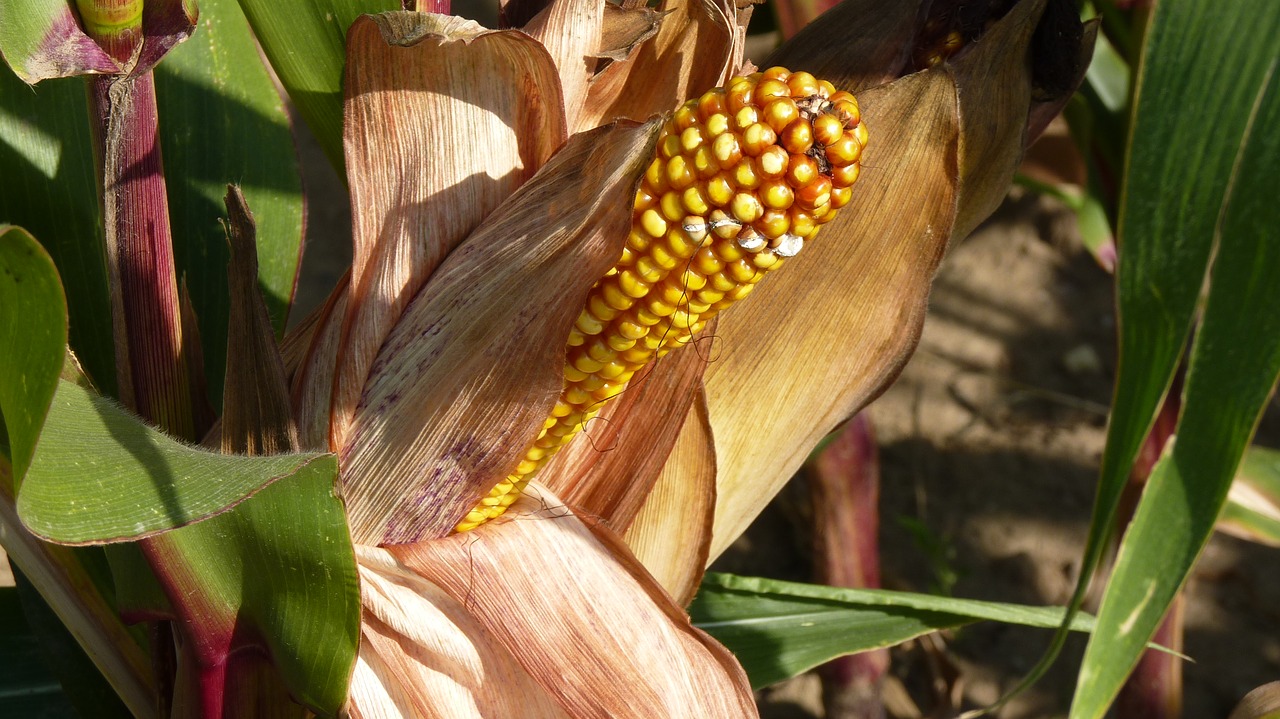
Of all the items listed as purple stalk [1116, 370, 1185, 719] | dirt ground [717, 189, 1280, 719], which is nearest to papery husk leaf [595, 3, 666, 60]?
purple stalk [1116, 370, 1185, 719]

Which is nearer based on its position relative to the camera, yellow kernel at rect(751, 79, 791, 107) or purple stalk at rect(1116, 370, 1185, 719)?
yellow kernel at rect(751, 79, 791, 107)

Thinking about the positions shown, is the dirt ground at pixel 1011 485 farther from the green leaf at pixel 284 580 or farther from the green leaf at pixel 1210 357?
the green leaf at pixel 284 580

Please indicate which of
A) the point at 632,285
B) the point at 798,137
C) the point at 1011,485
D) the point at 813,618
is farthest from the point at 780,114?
the point at 1011,485

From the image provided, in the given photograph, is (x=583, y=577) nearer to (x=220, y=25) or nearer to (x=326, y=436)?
(x=326, y=436)

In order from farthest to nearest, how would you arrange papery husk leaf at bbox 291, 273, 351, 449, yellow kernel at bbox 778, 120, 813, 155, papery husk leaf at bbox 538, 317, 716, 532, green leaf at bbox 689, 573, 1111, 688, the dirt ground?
the dirt ground < green leaf at bbox 689, 573, 1111, 688 < papery husk leaf at bbox 538, 317, 716, 532 < papery husk leaf at bbox 291, 273, 351, 449 < yellow kernel at bbox 778, 120, 813, 155

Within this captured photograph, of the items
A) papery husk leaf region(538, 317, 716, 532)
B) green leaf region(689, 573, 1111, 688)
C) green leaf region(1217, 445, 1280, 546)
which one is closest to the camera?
papery husk leaf region(538, 317, 716, 532)

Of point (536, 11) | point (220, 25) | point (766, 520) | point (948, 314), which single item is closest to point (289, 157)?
point (220, 25)

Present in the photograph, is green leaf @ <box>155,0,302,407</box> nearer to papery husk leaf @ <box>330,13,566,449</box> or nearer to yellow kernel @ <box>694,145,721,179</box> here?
papery husk leaf @ <box>330,13,566,449</box>
